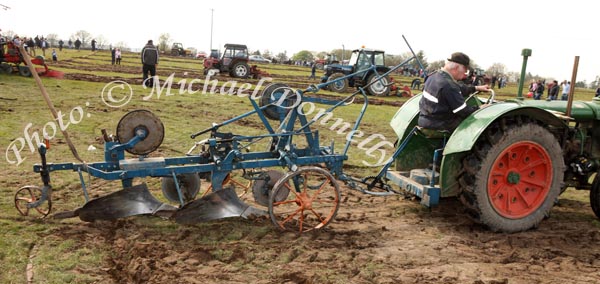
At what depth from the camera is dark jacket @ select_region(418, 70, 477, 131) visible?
13.4 feet

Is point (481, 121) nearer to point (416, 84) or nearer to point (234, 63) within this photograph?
point (234, 63)

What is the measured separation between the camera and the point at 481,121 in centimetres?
399

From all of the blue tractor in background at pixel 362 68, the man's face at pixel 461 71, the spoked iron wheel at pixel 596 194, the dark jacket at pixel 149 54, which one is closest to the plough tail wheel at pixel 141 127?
the man's face at pixel 461 71

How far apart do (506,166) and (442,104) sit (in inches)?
31.4

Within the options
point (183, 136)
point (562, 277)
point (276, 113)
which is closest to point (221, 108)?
point (183, 136)

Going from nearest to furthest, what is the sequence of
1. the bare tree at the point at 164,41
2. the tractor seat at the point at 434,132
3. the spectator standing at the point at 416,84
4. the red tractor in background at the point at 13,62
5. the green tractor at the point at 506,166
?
the green tractor at the point at 506,166
the tractor seat at the point at 434,132
the red tractor in background at the point at 13,62
the spectator standing at the point at 416,84
the bare tree at the point at 164,41

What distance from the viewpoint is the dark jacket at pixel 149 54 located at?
44.3 feet

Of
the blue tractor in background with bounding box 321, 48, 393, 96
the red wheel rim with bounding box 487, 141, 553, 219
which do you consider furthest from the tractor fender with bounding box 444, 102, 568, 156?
the blue tractor in background with bounding box 321, 48, 393, 96

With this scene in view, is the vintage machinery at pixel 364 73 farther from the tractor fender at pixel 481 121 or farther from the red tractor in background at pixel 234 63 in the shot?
the tractor fender at pixel 481 121

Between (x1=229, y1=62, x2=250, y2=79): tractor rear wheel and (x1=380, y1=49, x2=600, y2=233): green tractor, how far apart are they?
1847cm

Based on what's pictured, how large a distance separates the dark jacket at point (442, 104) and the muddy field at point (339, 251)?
97cm

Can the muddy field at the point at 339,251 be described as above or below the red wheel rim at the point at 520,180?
below

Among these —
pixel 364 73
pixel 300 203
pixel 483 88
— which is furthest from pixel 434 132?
pixel 364 73

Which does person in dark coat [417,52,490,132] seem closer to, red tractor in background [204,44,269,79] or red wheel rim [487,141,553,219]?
red wheel rim [487,141,553,219]
